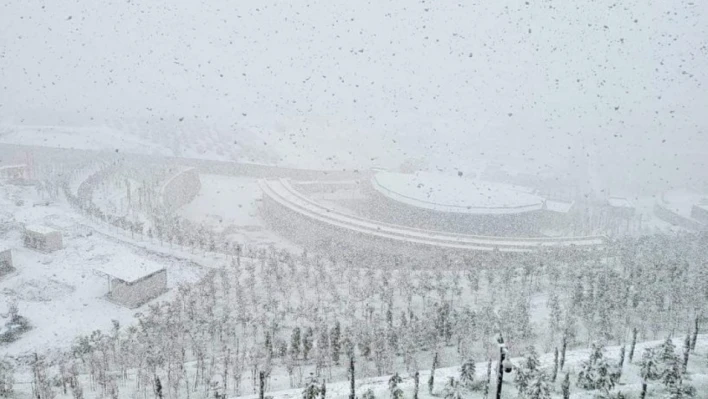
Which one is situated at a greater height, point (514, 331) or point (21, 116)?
point (21, 116)

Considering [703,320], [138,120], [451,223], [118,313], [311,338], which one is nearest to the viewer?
[311,338]

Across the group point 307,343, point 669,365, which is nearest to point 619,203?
point 669,365

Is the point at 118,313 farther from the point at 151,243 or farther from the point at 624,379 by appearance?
the point at 624,379

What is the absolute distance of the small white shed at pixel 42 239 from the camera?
137ft

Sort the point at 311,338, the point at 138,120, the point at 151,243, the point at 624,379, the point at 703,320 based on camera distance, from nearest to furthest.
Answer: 1. the point at 624,379
2. the point at 311,338
3. the point at 703,320
4. the point at 151,243
5. the point at 138,120

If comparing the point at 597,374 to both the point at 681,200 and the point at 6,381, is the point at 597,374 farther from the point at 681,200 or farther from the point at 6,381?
the point at 681,200

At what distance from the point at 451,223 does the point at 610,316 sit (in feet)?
92.5

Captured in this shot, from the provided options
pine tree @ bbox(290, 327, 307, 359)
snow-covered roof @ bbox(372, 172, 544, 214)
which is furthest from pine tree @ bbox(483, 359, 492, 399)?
snow-covered roof @ bbox(372, 172, 544, 214)

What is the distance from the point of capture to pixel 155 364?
2541cm

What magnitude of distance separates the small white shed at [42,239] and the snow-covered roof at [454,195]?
1433 inches

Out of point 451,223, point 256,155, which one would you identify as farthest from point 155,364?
point 256,155

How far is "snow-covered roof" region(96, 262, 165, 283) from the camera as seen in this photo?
3494 centimetres

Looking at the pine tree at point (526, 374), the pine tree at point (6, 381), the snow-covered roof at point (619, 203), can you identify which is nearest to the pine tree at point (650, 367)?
the pine tree at point (526, 374)

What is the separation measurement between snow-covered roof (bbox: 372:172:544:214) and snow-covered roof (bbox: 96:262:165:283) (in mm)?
33281
